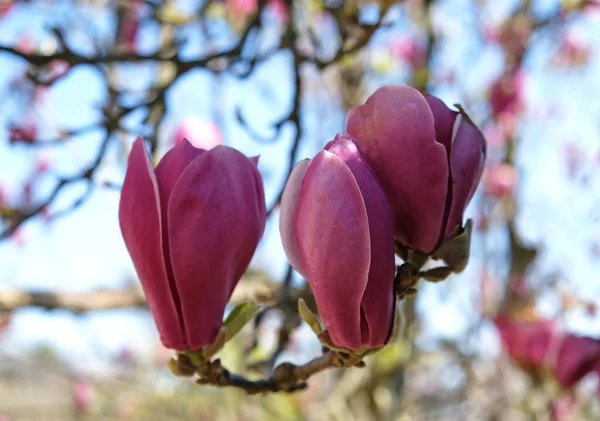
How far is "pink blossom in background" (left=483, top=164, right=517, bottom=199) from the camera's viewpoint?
7.95 ft

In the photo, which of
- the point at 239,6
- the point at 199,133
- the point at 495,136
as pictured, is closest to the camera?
the point at 199,133

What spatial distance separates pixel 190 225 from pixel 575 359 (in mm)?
865

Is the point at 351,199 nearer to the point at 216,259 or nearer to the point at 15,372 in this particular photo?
the point at 216,259

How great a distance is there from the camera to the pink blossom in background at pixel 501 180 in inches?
95.4

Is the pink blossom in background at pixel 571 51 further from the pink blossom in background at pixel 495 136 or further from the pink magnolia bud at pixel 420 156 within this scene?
the pink magnolia bud at pixel 420 156

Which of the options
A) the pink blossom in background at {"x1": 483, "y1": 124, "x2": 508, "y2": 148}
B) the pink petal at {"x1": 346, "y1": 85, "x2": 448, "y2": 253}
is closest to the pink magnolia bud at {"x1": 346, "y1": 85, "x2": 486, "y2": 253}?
the pink petal at {"x1": 346, "y1": 85, "x2": 448, "y2": 253}

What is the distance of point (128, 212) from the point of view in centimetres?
48

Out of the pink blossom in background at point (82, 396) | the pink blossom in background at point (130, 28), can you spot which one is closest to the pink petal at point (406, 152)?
the pink blossom in background at point (130, 28)

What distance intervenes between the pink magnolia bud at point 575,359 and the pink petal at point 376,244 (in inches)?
28.1

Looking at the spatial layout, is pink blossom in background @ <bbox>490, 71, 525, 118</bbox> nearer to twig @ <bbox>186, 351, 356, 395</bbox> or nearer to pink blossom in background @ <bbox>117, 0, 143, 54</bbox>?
pink blossom in background @ <bbox>117, 0, 143, 54</bbox>

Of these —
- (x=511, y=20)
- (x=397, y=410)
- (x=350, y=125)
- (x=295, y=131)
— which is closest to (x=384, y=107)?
(x=350, y=125)

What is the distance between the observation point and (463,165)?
1.55 feet

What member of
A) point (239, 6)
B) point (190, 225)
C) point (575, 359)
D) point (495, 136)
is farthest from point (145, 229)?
point (495, 136)

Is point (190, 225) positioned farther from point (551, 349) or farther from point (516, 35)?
point (516, 35)
